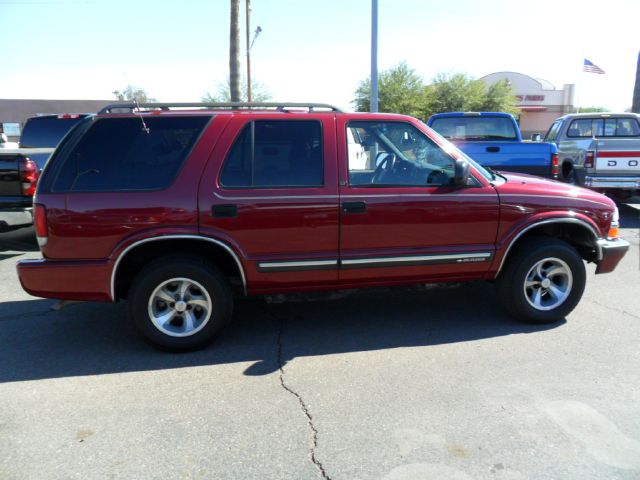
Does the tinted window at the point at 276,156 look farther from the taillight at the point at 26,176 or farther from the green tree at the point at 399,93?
the green tree at the point at 399,93

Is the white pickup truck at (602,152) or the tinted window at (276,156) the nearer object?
the tinted window at (276,156)

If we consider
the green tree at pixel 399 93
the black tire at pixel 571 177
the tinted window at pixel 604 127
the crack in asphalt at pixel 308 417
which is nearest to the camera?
the crack in asphalt at pixel 308 417

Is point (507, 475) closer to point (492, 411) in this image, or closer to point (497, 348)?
point (492, 411)

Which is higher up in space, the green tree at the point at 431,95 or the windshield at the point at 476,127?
the green tree at the point at 431,95

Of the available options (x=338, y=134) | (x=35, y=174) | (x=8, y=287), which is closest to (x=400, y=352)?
(x=338, y=134)

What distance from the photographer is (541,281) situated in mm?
4383

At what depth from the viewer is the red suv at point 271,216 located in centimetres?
368

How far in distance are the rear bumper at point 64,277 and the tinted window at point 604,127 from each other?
1086 cm

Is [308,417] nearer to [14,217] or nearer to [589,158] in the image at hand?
[14,217]

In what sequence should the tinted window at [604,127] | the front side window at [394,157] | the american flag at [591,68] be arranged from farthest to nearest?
the american flag at [591,68]
the tinted window at [604,127]
the front side window at [394,157]

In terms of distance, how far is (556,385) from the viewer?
3.37 metres

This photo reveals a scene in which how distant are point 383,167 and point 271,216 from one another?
110 cm

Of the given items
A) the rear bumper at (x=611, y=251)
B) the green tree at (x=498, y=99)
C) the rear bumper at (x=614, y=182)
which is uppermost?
the green tree at (x=498, y=99)

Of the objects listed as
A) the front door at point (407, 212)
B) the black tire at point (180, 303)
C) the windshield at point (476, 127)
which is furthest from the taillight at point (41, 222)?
the windshield at point (476, 127)
